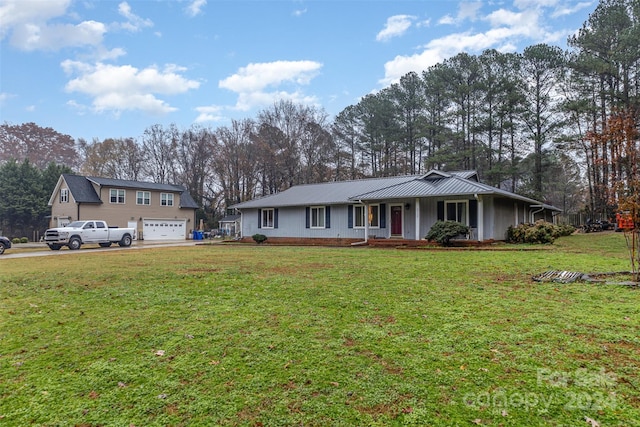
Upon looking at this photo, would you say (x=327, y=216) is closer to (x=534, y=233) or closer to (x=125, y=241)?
(x=534, y=233)

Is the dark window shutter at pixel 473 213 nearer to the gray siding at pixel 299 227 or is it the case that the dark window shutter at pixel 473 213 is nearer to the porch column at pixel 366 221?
the gray siding at pixel 299 227

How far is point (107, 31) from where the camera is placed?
13172 millimetres

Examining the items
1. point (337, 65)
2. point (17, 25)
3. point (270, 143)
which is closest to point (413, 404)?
point (17, 25)

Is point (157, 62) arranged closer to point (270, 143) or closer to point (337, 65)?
point (337, 65)

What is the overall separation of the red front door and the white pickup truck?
1663 centimetres

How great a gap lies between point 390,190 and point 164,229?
926 inches

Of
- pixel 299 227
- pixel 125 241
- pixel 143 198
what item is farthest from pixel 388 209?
pixel 143 198

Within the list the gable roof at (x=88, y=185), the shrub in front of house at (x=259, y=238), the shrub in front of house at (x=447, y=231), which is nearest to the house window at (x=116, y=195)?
the gable roof at (x=88, y=185)

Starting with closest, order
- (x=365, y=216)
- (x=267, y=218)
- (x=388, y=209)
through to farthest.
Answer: (x=365, y=216) < (x=388, y=209) < (x=267, y=218)

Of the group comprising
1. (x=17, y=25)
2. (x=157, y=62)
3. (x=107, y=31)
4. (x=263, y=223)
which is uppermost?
(x=157, y=62)

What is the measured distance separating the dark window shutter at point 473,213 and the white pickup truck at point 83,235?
2033 centimetres

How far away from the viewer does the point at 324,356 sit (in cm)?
332

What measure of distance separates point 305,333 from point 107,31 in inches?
582

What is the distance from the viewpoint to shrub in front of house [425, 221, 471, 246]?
588 inches
